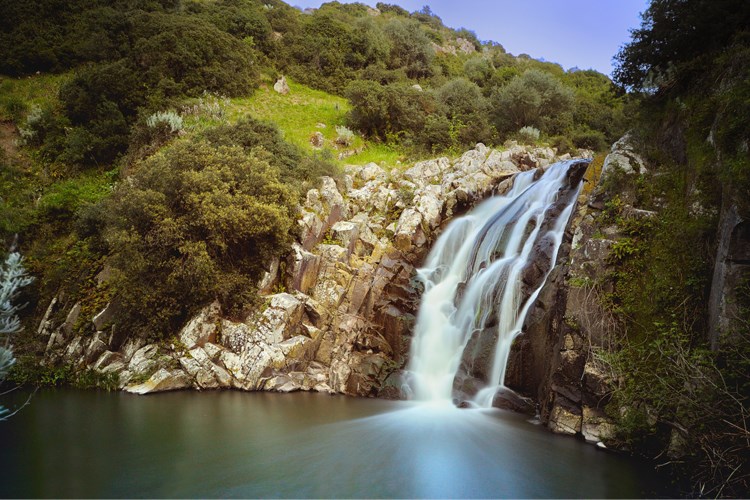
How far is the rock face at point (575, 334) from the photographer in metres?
10.4

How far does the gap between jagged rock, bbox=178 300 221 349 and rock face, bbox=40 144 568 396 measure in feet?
0.13

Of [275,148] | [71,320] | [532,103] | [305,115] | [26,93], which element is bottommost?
[71,320]

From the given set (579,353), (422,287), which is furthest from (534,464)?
(422,287)

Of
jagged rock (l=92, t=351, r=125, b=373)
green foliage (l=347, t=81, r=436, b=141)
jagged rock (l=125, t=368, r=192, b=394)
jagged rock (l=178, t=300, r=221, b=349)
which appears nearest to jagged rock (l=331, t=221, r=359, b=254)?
jagged rock (l=178, t=300, r=221, b=349)

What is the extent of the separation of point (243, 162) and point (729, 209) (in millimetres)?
15933

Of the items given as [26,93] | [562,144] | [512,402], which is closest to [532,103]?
[562,144]

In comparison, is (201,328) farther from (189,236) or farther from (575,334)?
(575,334)

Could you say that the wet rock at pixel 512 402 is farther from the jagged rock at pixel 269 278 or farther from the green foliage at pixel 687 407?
the jagged rock at pixel 269 278

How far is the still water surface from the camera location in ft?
25.9

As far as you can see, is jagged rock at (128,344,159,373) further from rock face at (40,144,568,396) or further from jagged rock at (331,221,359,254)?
jagged rock at (331,221,359,254)

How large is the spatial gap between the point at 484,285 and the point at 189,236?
11143 mm

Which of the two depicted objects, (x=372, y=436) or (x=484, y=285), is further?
(x=484, y=285)

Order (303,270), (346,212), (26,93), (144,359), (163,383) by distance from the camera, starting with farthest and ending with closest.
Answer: (26,93), (346,212), (303,270), (144,359), (163,383)

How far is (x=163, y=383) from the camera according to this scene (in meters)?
14.5
